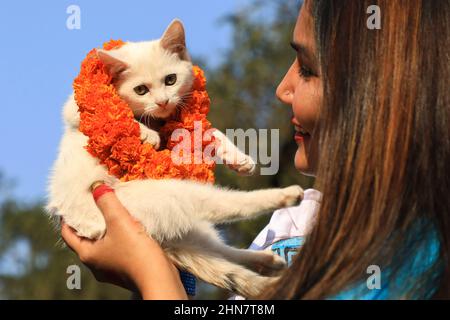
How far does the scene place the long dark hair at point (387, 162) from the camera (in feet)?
6.64

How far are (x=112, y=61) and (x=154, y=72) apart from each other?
0.89 feet

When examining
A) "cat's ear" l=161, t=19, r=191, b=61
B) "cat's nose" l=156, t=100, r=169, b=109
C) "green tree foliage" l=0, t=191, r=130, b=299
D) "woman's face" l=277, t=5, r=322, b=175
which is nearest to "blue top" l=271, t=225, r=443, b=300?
"woman's face" l=277, t=5, r=322, b=175

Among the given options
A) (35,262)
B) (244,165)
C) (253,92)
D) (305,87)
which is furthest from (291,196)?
(35,262)

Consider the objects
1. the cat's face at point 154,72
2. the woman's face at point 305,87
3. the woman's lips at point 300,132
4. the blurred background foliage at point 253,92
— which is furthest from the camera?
the blurred background foliage at point 253,92

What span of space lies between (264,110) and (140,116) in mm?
8671

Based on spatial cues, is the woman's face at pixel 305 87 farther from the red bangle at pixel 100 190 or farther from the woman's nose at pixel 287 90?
the red bangle at pixel 100 190

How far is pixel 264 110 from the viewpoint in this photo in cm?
1201

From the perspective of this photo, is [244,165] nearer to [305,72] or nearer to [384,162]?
[305,72]

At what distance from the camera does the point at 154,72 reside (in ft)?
11.4

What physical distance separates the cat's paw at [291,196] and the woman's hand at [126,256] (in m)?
0.53

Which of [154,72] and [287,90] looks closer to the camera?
[287,90]

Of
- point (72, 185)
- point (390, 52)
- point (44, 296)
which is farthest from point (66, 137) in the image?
point (44, 296)

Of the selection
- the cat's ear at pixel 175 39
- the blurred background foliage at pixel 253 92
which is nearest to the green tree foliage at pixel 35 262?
the blurred background foliage at pixel 253 92

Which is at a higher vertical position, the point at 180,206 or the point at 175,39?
the point at 175,39
